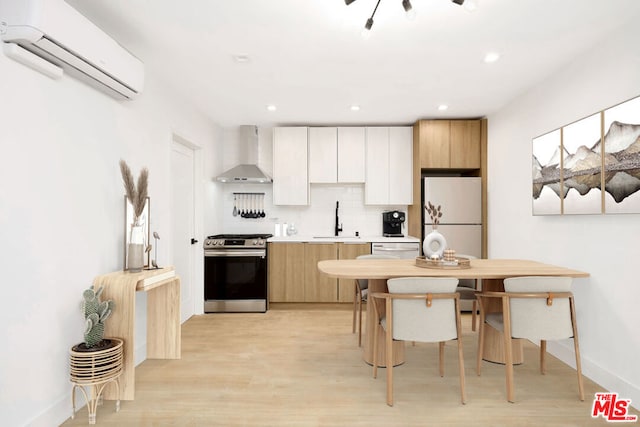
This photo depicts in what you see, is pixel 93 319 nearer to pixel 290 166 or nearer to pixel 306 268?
pixel 306 268

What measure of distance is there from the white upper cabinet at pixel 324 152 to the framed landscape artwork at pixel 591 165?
2375 mm

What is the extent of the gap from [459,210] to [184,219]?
3.33 m

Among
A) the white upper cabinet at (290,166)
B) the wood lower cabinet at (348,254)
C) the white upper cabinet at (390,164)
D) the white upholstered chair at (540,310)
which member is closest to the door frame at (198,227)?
the white upper cabinet at (290,166)

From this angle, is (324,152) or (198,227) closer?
(198,227)

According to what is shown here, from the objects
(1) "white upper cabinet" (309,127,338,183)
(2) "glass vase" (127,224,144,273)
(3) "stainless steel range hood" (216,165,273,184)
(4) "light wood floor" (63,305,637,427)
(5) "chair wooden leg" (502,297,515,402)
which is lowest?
(4) "light wood floor" (63,305,637,427)

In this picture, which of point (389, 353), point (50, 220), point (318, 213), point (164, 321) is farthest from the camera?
point (318, 213)

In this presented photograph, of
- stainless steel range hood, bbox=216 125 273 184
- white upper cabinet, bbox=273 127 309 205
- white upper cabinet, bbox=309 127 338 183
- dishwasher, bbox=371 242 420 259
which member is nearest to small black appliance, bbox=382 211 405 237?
dishwasher, bbox=371 242 420 259

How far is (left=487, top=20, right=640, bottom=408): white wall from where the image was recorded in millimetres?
2305

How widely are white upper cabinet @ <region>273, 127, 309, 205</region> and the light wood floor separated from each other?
199 centimetres

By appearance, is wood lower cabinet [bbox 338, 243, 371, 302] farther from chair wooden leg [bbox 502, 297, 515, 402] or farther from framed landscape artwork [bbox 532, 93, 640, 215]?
chair wooden leg [bbox 502, 297, 515, 402]

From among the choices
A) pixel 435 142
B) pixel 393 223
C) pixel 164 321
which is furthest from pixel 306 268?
pixel 435 142

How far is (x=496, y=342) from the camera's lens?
2.93 m

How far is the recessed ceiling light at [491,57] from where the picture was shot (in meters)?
2.74

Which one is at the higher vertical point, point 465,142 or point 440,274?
point 465,142
